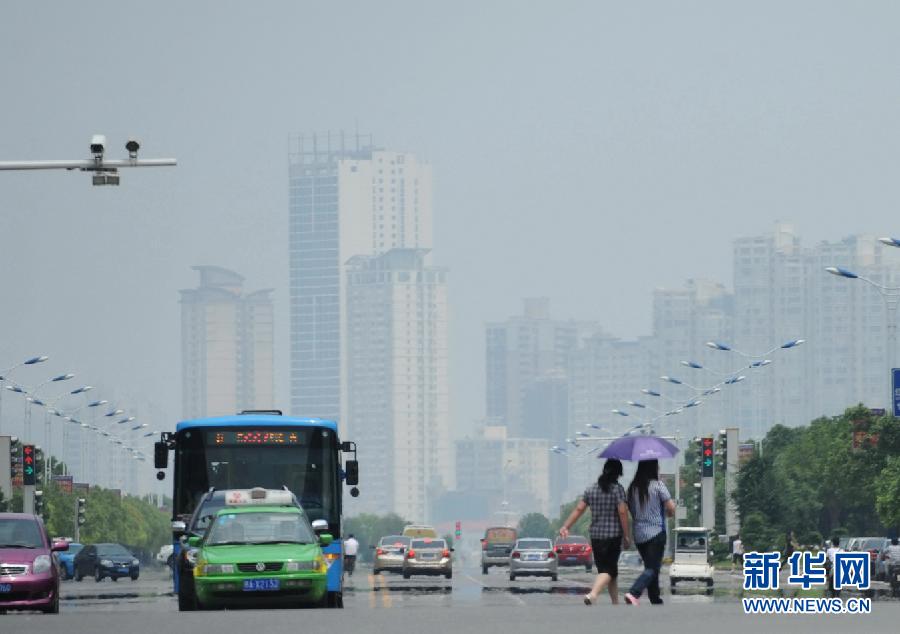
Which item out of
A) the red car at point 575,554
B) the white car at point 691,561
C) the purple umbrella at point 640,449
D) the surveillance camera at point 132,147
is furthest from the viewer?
the red car at point 575,554

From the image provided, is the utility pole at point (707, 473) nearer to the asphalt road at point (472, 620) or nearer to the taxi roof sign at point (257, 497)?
the taxi roof sign at point (257, 497)

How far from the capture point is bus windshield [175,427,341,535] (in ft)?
116

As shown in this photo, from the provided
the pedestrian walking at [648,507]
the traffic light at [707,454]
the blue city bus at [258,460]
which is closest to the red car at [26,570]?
the blue city bus at [258,460]

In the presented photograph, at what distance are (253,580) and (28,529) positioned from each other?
535 centimetres

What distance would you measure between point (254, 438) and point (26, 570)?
5.09m

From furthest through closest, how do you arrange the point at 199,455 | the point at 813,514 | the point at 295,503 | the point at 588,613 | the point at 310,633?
the point at 813,514 → the point at 199,455 → the point at 295,503 → the point at 588,613 → the point at 310,633

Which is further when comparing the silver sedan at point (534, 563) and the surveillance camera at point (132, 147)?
the silver sedan at point (534, 563)

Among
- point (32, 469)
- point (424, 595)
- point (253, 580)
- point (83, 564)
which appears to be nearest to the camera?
point (253, 580)

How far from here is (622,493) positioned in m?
26.9

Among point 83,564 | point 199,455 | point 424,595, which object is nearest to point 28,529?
point 199,455

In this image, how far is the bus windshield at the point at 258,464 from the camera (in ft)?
116

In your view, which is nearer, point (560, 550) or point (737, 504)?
point (560, 550)

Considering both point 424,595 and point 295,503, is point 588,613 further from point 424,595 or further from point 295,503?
point 424,595

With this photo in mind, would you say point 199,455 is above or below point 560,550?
above
